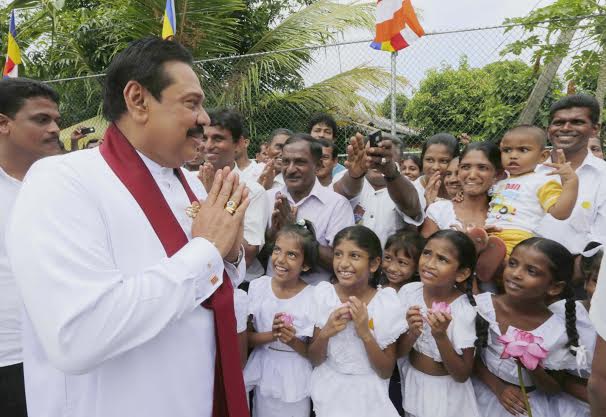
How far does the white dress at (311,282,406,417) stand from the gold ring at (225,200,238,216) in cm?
133

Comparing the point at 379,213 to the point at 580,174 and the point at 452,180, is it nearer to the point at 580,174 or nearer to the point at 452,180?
the point at 452,180

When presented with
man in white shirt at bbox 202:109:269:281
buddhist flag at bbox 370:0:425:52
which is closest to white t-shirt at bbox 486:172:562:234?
man in white shirt at bbox 202:109:269:281

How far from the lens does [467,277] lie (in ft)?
8.62

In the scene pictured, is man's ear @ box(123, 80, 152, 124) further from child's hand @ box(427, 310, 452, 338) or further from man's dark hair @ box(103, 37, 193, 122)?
child's hand @ box(427, 310, 452, 338)

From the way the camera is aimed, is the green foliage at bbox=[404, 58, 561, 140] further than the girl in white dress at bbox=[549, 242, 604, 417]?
Yes

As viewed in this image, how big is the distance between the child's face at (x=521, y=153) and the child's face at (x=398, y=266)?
881 mm

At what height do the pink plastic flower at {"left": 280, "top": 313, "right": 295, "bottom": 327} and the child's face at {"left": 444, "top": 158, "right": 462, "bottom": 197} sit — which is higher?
the child's face at {"left": 444, "top": 158, "right": 462, "bottom": 197}

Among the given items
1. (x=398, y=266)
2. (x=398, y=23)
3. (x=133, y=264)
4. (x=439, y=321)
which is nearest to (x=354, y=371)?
(x=439, y=321)

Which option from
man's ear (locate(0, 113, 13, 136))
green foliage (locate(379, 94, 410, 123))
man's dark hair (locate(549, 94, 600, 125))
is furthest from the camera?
green foliage (locate(379, 94, 410, 123))

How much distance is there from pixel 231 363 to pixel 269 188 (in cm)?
226

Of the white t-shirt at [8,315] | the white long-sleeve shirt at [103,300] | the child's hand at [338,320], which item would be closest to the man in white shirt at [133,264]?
the white long-sleeve shirt at [103,300]

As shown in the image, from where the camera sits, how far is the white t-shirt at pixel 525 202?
9.03 feet

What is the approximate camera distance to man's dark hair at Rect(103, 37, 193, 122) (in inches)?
55.1

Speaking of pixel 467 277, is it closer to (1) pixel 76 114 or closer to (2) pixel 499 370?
(2) pixel 499 370
